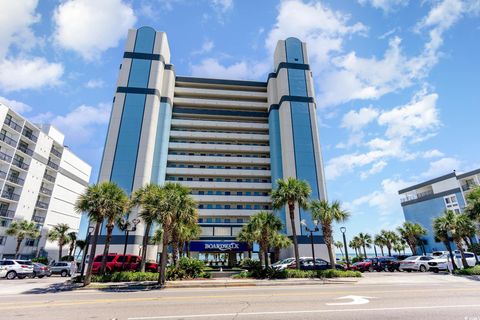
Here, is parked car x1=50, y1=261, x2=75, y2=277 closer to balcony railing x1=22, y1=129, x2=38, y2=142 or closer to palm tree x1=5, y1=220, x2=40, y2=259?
palm tree x1=5, y1=220, x2=40, y2=259

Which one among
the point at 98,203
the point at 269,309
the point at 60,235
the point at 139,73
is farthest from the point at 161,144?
the point at 269,309

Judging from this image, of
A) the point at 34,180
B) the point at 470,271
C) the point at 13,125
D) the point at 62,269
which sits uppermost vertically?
the point at 13,125

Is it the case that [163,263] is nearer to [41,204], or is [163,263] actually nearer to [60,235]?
[60,235]

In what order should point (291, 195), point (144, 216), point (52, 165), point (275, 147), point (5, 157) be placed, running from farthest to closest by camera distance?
point (52, 165) → point (275, 147) → point (5, 157) → point (291, 195) → point (144, 216)

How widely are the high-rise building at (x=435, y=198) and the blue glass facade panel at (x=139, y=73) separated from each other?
65077mm

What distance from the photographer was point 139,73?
47.8m

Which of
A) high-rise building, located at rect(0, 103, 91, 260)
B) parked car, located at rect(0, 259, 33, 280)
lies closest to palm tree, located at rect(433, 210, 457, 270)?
parked car, located at rect(0, 259, 33, 280)

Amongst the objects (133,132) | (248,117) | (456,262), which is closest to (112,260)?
(133,132)

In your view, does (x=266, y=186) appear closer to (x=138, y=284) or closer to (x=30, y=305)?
(x=138, y=284)

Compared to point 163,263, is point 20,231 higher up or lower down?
higher up

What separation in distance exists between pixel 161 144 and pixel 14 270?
2787 centimetres

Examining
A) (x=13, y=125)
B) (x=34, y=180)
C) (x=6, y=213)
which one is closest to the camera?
(x=6, y=213)

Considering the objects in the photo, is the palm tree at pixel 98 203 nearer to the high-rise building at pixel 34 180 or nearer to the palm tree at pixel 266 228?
the palm tree at pixel 266 228

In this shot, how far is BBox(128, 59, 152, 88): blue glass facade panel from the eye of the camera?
155 feet
